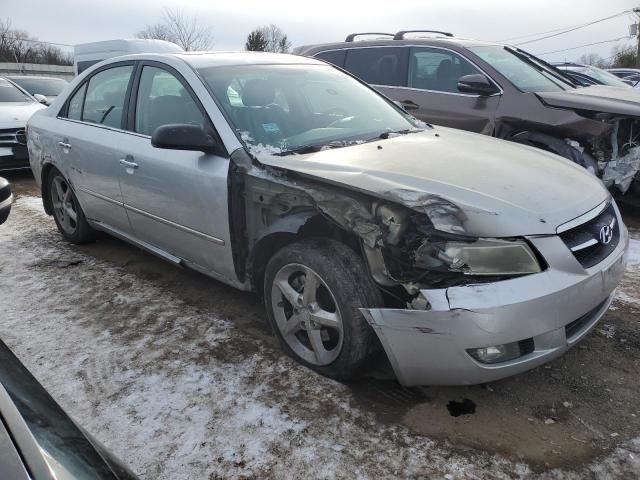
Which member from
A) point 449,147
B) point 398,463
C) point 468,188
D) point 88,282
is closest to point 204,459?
point 398,463

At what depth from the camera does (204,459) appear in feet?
7.11

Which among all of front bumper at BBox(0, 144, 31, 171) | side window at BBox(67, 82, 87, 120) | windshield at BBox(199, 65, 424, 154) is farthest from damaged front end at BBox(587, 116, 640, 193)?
front bumper at BBox(0, 144, 31, 171)

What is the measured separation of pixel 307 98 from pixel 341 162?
3.20 feet

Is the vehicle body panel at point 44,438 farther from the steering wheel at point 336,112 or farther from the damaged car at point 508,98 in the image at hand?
the damaged car at point 508,98

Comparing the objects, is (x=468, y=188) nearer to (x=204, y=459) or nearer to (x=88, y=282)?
(x=204, y=459)

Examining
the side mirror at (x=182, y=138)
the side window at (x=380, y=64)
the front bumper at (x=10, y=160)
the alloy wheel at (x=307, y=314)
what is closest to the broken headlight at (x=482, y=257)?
the alloy wheel at (x=307, y=314)

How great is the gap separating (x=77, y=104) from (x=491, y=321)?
3.86 metres

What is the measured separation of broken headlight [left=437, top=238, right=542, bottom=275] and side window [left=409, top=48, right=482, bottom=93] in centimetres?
363

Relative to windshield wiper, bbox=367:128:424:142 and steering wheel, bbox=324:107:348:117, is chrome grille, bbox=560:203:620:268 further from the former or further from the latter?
steering wheel, bbox=324:107:348:117

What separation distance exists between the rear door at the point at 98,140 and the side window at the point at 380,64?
299 cm

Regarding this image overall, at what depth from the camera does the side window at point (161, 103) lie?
3264 mm

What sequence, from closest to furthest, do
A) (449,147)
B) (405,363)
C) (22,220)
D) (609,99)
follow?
(405,363) < (449,147) < (609,99) < (22,220)

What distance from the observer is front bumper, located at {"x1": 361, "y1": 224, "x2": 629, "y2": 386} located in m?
2.07

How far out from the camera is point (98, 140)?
3875 millimetres
